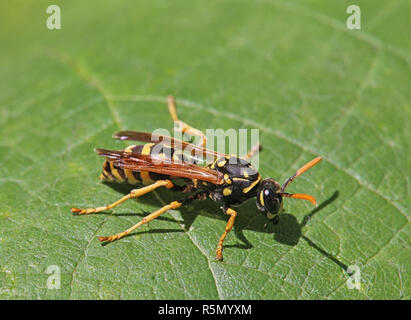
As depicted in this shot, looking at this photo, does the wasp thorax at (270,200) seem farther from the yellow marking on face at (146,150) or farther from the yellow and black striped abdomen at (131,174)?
the yellow marking on face at (146,150)

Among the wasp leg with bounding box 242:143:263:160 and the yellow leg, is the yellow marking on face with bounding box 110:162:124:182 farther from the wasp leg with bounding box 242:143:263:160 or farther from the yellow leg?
the wasp leg with bounding box 242:143:263:160

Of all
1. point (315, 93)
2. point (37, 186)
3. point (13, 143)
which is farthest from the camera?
point (315, 93)

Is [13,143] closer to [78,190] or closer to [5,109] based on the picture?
[5,109]

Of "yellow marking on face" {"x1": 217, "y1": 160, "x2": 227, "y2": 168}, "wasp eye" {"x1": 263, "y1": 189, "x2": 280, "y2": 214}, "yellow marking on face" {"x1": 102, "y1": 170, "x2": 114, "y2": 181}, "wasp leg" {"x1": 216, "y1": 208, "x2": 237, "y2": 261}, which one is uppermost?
"yellow marking on face" {"x1": 217, "y1": 160, "x2": 227, "y2": 168}

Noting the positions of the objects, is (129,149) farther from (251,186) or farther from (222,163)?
(251,186)

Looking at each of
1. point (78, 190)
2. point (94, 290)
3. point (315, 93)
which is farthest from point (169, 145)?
point (315, 93)

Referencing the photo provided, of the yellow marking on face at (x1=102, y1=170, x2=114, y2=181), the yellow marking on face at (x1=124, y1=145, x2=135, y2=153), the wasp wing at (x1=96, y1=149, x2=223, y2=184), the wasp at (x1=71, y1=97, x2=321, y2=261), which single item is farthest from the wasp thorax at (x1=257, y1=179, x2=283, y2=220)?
the yellow marking on face at (x1=102, y1=170, x2=114, y2=181)
